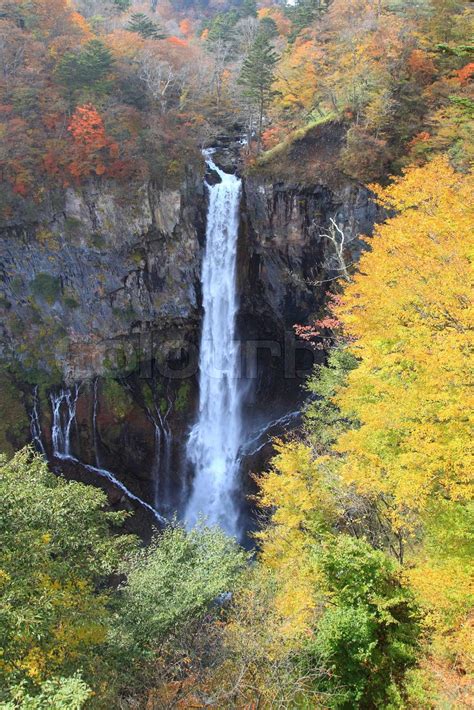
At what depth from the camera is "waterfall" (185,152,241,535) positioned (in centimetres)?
2258

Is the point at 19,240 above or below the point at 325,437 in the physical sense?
above

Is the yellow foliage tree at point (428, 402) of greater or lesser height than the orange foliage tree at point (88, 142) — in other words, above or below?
below

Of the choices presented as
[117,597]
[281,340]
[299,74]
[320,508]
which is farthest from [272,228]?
[117,597]

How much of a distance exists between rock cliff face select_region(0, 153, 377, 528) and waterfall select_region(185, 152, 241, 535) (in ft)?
1.96

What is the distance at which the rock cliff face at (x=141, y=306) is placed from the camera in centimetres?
2173

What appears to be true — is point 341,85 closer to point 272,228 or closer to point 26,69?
point 272,228

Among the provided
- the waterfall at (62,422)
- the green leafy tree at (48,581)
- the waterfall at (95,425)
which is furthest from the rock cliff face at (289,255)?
the green leafy tree at (48,581)

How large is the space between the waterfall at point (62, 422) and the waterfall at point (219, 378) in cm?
645

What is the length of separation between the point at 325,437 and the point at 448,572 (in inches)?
245

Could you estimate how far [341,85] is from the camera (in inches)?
808

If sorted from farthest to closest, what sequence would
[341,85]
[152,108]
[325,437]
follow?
[152,108] → [341,85] → [325,437]

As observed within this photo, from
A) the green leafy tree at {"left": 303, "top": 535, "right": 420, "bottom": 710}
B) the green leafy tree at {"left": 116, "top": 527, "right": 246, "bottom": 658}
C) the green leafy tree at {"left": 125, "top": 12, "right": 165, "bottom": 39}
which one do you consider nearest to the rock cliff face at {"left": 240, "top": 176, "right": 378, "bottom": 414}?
the green leafy tree at {"left": 116, "top": 527, "right": 246, "bottom": 658}

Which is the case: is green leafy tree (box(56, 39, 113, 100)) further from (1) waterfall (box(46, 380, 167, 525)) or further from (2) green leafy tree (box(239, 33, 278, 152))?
(1) waterfall (box(46, 380, 167, 525))

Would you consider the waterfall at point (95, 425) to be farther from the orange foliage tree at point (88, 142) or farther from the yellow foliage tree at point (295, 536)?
the yellow foliage tree at point (295, 536)
